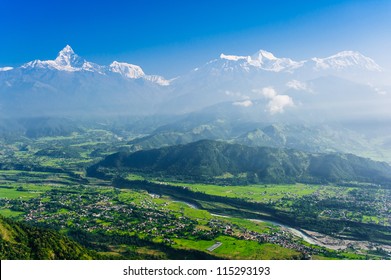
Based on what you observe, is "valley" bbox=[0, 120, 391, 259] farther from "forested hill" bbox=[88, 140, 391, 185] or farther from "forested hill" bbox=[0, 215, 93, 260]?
"forested hill" bbox=[0, 215, 93, 260]

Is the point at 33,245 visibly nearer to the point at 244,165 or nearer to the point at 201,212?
the point at 201,212

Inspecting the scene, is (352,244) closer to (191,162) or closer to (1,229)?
(1,229)

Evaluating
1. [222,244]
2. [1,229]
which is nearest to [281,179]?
[222,244]

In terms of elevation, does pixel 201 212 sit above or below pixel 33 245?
below

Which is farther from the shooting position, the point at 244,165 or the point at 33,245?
the point at 244,165

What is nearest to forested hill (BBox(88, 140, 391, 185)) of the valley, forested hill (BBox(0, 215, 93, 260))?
the valley

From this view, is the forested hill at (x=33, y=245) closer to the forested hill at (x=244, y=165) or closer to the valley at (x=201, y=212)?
the valley at (x=201, y=212)

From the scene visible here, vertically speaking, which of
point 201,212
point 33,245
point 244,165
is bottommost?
point 201,212

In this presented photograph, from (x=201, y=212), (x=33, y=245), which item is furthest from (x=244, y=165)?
(x=33, y=245)
